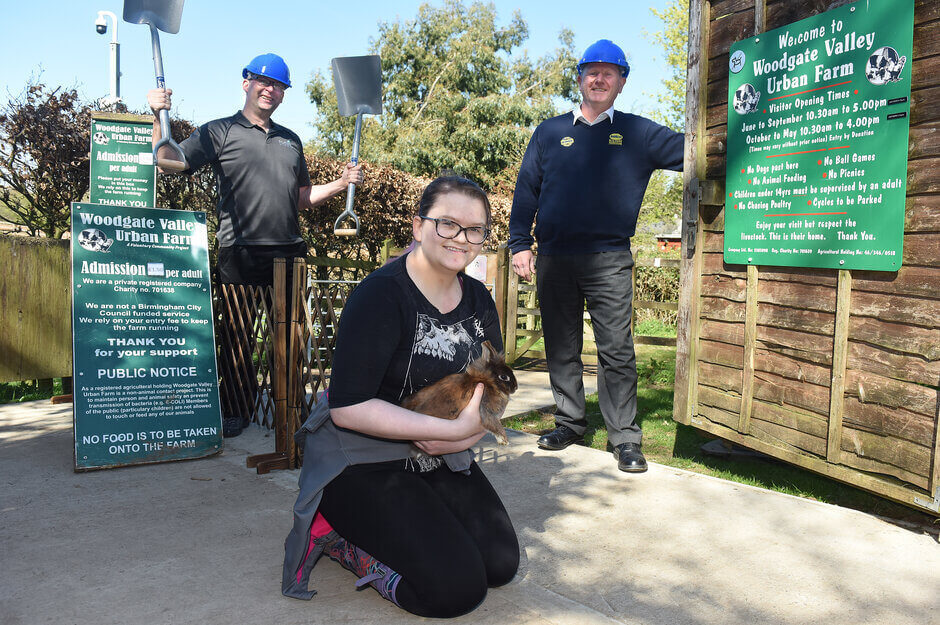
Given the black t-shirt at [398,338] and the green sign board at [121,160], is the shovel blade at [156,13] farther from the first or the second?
the black t-shirt at [398,338]

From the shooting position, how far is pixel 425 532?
2271mm

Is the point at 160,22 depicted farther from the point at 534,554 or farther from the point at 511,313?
the point at 511,313

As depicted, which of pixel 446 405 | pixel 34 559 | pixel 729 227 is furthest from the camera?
pixel 729 227

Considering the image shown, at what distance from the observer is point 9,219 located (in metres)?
7.71

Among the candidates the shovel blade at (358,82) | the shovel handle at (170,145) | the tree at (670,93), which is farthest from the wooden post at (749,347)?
the tree at (670,93)

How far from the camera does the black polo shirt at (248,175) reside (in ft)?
14.7

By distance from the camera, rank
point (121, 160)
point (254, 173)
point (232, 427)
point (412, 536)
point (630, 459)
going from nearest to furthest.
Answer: point (412, 536) → point (630, 459) → point (254, 173) → point (232, 427) → point (121, 160)

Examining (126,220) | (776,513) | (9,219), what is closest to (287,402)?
(126,220)

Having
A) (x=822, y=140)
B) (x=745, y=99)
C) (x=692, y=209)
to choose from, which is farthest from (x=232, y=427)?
(x=822, y=140)

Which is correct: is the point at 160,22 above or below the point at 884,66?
above

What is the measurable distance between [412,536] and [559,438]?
220 cm

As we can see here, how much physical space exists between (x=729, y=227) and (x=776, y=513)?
1.49m

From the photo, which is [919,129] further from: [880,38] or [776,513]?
[776,513]

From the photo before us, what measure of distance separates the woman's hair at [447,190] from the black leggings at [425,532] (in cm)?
92
